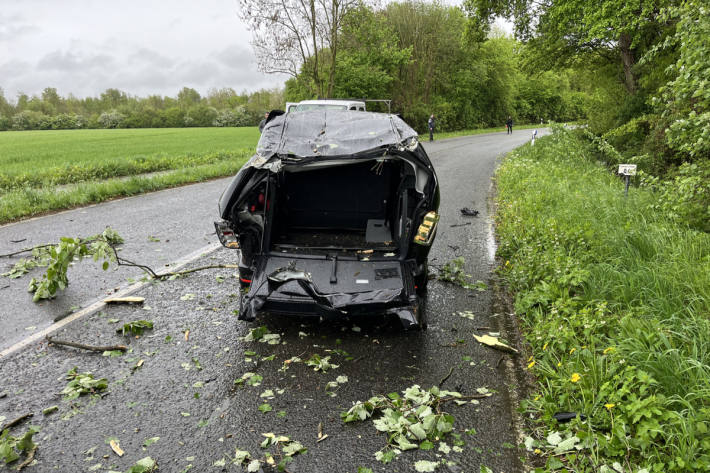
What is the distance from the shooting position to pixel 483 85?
154ft

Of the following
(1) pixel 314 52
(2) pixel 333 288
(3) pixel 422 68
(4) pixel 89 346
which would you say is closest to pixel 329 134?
(2) pixel 333 288

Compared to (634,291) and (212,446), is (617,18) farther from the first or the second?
(212,446)

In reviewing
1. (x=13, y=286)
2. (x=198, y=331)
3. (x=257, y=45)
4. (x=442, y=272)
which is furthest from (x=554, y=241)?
(x=257, y=45)

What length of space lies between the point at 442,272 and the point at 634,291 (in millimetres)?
2129

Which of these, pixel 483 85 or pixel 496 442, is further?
pixel 483 85

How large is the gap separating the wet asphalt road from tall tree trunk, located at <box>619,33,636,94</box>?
49.5ft

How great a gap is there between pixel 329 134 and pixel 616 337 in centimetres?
294

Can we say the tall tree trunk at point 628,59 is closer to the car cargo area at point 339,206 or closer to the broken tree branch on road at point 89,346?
the car cargo area at point 339,206

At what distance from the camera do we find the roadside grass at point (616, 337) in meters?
2.30

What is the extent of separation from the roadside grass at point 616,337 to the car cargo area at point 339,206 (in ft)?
5.72

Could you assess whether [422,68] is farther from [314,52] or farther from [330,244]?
[330,244]

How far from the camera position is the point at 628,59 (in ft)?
51.4

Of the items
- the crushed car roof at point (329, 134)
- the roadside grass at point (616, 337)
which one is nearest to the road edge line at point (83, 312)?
the crushed car roof at point (329, 134)

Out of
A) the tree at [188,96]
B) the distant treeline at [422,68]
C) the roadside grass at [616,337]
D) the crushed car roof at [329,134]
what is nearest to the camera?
the roadside grass at [616,337]
